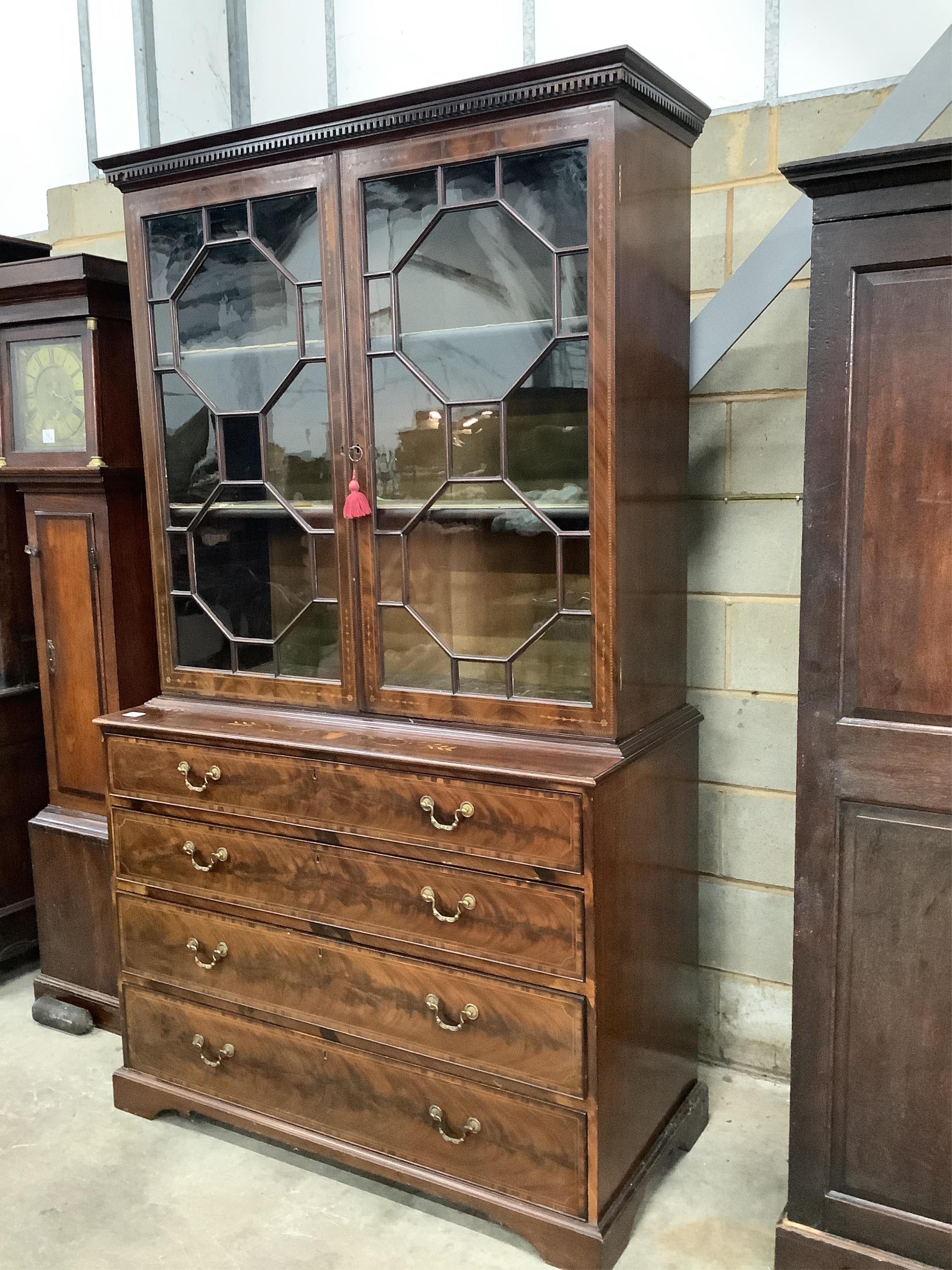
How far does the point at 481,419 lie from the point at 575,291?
277 millimetres

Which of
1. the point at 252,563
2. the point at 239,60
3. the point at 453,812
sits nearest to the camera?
the point at 453,812

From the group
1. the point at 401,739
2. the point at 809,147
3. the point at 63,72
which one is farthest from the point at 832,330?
the point at 63,72

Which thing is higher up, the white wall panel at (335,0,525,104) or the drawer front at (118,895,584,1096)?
the white wall panel at (335,0,525,104)

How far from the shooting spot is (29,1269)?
186 cm

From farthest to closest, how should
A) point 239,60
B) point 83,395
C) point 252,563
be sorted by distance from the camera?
point 239,60 < point 83,395 < point 252,563

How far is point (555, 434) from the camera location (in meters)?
1.80

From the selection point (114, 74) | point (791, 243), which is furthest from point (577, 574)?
point (114, 74)

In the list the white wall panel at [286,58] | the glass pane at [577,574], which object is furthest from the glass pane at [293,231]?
the white wall panel at [286,58]

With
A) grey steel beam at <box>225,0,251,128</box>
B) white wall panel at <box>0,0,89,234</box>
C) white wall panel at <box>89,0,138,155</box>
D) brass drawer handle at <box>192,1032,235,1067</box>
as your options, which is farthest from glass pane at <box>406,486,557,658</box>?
white wall panel at <box>0,0,89,234</box>

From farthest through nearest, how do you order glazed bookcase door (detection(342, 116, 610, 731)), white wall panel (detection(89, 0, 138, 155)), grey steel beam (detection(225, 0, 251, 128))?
white wall panel (detection(89, 0, 138, 155)), grey steel beam (detection(225, 0, 251, 128)), glazed bookcase door (detection(342, 116, 610, 731))

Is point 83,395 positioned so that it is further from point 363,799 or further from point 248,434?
point 363,799

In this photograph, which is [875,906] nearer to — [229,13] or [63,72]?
[229,13]

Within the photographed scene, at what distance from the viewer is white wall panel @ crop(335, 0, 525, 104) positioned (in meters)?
2.41

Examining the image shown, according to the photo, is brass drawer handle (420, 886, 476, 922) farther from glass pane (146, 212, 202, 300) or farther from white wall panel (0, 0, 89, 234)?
white wall panel (0, 0, 89, 234)
